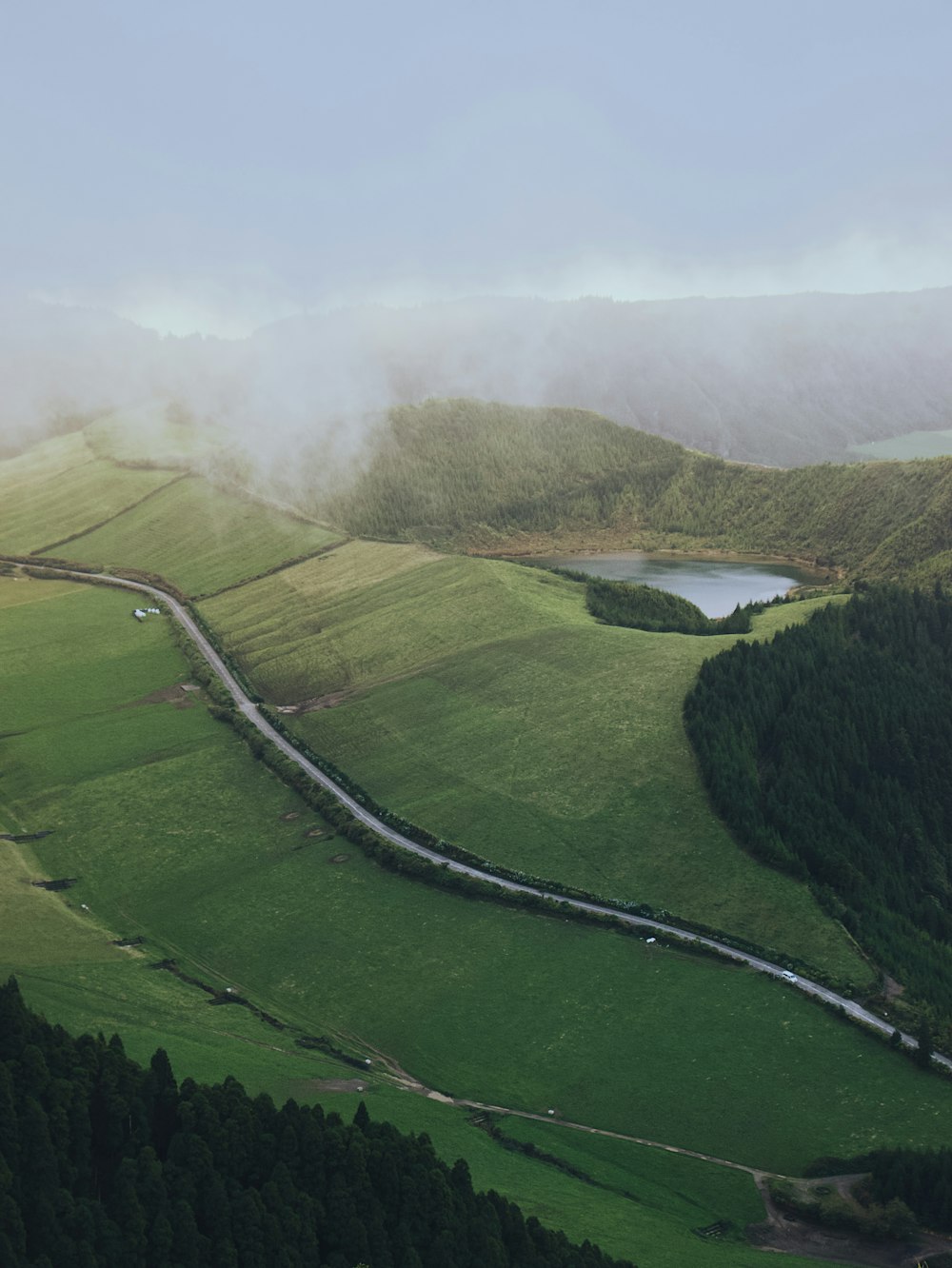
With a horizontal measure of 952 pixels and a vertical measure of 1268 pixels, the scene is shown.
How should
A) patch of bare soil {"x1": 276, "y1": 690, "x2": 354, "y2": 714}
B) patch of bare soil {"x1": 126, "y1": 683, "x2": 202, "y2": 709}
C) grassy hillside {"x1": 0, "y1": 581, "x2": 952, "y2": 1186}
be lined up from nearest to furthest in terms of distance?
grassy hillside {"x1": 0, "y1": 581, "x2": 952, "y2": 1186} → patch of bare soil {"x1": 276, "y1": 690, "x2": 354, "y2": 714} → patch of bare soil {"x1": 126, "y1": 683, "x2": 202, "y2": 709}

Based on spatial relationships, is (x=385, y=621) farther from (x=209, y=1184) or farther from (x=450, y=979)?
(x=209, y=1184)

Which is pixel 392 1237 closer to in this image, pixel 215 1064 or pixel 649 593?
pixel 215 1064

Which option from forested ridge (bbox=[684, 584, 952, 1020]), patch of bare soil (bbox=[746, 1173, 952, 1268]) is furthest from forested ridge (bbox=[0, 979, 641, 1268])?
forested ridge (bbox=[684, 584, 952, 1020])

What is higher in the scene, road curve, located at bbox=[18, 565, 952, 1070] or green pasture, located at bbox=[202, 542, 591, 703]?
green pasture, located at bbox=[202, 542, 591, 703]

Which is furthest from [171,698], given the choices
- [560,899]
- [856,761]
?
[856,761]

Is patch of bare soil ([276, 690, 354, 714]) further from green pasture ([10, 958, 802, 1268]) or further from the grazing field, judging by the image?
green pasture ([10, 958, 802, 1268])
